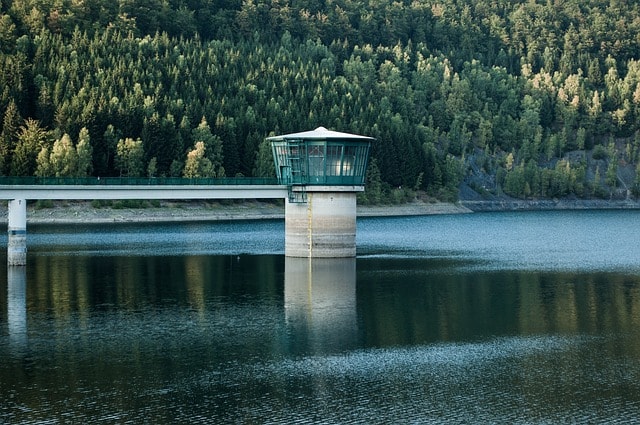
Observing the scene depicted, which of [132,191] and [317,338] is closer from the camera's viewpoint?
[317,338]

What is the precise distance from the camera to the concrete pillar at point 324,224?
99.8m

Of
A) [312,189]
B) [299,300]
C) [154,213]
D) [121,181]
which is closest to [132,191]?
[121,181]

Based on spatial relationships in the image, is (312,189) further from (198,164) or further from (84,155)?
(198,164)

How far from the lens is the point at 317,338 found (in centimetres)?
6012

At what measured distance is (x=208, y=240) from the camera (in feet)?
427

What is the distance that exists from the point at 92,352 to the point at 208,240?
74.5 metres

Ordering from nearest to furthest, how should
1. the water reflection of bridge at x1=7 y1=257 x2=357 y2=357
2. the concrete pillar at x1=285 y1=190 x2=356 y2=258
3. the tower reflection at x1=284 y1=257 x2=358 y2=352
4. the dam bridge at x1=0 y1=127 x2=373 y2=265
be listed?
the tower reflection at x1=284 y1=257 x2=358 y2=352, the water reflection of bridge at x1=7 y1=257 x2=357 y2=357, the dam bridge at x1=0 y1=127 x2=373 y2=265, the concrete pillar at x1=285 y1=190 x2=356 y2=258

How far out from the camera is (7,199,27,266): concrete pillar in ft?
300

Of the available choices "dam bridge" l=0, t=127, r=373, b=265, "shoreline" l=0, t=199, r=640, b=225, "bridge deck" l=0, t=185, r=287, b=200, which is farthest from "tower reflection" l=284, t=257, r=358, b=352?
"shoreline" l=0, t=199, r=640, b=225

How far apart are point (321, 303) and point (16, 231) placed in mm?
32082

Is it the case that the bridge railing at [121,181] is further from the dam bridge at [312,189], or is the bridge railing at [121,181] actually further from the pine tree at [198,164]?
the pine tree at [198,164]

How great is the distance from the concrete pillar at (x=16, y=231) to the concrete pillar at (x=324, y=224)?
971 inches

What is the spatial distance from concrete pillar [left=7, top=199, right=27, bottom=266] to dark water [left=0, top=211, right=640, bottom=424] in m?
2.81

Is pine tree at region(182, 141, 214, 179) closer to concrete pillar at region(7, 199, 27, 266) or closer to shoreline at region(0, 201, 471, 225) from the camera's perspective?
shoreline at region(0, 201, 471, 225)
